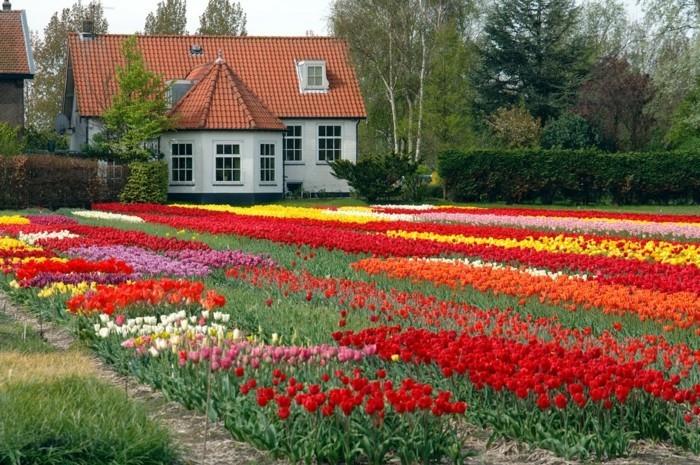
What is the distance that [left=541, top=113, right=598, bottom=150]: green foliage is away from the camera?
5000 centimetres

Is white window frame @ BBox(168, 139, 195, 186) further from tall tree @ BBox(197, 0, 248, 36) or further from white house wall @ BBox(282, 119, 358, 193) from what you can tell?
tall tree @ BBox(197, 0, 248, 36)

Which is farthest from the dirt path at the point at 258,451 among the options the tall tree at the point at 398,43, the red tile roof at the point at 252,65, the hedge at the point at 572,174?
the tall tree at the point at 398,43

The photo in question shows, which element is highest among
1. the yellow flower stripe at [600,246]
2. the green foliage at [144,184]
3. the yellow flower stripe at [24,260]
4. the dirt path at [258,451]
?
the green foliage at [144,184]

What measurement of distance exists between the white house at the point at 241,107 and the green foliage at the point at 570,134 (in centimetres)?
901

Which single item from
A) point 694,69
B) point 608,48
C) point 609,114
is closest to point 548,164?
point 694,69

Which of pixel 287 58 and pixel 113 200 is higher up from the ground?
pixel 287 58

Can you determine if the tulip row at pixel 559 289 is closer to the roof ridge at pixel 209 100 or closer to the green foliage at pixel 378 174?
the green foliage at pixel 378 174

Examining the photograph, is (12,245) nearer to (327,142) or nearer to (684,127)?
(327,142)

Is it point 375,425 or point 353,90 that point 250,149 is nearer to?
point 353,90

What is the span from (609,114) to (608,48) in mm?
23576

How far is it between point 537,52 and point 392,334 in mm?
49395

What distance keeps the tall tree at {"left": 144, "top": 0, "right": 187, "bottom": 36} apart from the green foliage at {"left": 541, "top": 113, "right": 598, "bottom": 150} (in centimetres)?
3577

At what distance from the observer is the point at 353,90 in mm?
48094

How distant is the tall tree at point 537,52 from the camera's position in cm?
5625
